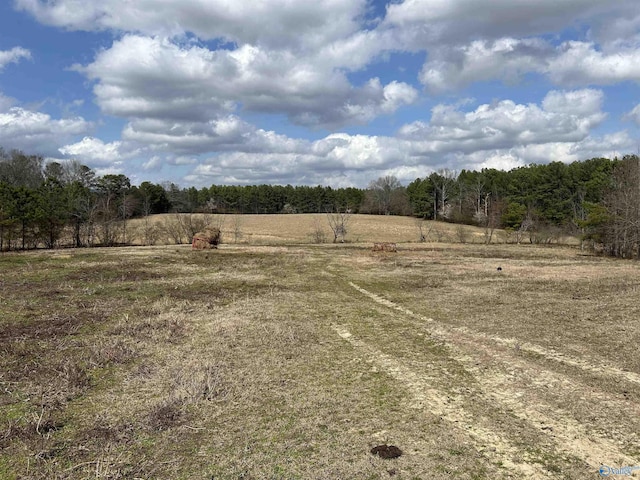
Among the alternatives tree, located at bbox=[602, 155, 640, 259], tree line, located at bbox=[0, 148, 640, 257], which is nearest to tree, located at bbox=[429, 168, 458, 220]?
tree line, located at bbox=[0, 148, 640, 257]

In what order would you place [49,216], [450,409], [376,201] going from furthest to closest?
[376,201] < [49,216] < [450,409]

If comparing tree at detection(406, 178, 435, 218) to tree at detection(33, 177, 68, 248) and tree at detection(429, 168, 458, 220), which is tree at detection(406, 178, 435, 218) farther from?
tree at detection(33, 177, 68, 248)

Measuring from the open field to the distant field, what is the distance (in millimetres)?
38662

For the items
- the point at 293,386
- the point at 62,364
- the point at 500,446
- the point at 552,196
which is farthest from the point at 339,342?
the point at 552,196

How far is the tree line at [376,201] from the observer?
3588 centimetres

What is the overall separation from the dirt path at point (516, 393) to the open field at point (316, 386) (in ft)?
0.11

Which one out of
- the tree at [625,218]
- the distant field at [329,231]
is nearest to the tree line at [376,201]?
the tree at [625,218]

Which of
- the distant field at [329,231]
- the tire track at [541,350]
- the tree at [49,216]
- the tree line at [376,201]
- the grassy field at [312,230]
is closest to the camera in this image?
the tire track at [541,350]

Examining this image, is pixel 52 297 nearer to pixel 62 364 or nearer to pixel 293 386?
pixel 62 364

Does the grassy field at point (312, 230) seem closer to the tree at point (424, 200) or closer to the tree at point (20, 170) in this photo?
the tree at point (424, 200)

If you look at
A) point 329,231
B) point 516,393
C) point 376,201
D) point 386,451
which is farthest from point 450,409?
point 376,201

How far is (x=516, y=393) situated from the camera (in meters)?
6.87

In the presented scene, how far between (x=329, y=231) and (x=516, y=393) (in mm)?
57776

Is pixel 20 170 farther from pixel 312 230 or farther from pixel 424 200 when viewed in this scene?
pixel 424 200
